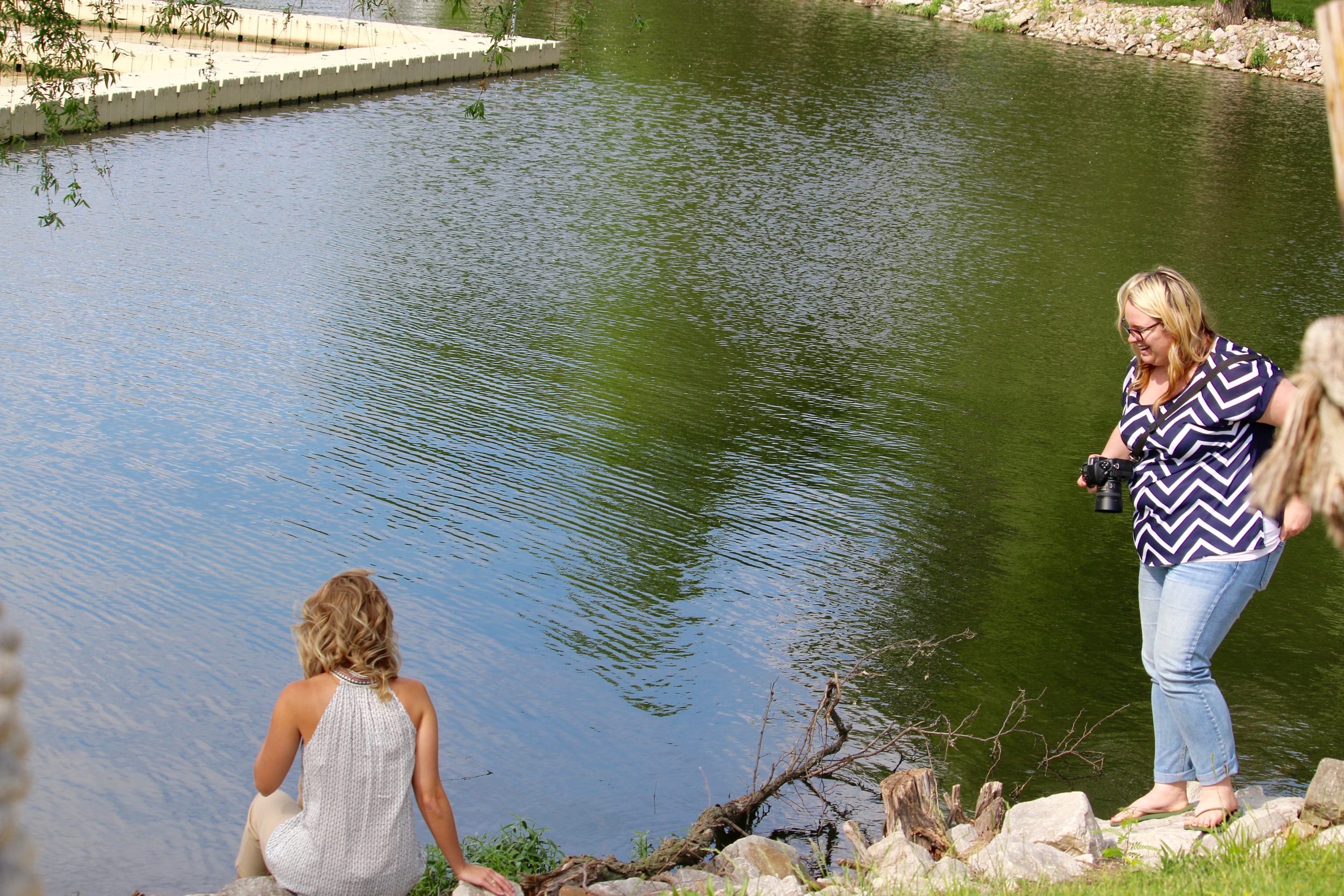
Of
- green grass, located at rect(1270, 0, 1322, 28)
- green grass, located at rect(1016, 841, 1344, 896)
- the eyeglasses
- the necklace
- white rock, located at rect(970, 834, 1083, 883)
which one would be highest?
green grass, located at rect(1270, 0, 1322, 28)

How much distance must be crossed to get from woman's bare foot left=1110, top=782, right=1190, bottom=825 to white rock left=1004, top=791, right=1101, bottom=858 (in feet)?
0.44

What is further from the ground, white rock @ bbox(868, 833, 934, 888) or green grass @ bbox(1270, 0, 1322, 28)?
green grass @ bbox(1270, 0, 1322, 28)

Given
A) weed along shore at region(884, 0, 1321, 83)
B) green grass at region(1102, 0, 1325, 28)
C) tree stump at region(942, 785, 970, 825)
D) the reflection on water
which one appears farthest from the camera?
green grass at region(1102, 0, 1325, 28)

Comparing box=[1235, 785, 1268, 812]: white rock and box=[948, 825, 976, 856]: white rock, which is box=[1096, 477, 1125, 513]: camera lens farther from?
box=[948, 825, 976, 856]: white rock

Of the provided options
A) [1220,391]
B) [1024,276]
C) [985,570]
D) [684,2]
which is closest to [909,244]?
[1024,276]

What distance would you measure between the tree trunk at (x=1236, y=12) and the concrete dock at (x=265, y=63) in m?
18.5

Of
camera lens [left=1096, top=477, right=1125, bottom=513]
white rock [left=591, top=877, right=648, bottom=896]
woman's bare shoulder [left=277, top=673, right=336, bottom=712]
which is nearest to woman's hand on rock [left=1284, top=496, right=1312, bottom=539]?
camera lens [left=1096, top=477, right=1125, bottom=513]

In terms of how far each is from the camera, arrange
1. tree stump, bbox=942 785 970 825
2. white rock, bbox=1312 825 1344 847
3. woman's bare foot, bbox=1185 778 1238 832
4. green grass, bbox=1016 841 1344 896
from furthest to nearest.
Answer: tree stump, bbox=942 785 970 825 → woman's bare foot, bbox=1185 778 1238 832 → white rock, bbox=1312 825 1344 847 → green grass, bbox=1016 841 1344 896

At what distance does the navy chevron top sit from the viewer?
3.43 m

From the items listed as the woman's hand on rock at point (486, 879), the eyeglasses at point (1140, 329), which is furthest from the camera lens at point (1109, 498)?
the woman's hand on rock at point (486, 879)

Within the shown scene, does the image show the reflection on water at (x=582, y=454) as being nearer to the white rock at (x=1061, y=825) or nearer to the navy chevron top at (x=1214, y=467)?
the white rock at (x=1061, y=825)

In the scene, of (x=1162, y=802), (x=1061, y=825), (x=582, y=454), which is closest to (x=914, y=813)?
(x=1061, y=825)

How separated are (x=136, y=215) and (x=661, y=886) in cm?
1129

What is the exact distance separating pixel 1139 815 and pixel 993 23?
112ft
